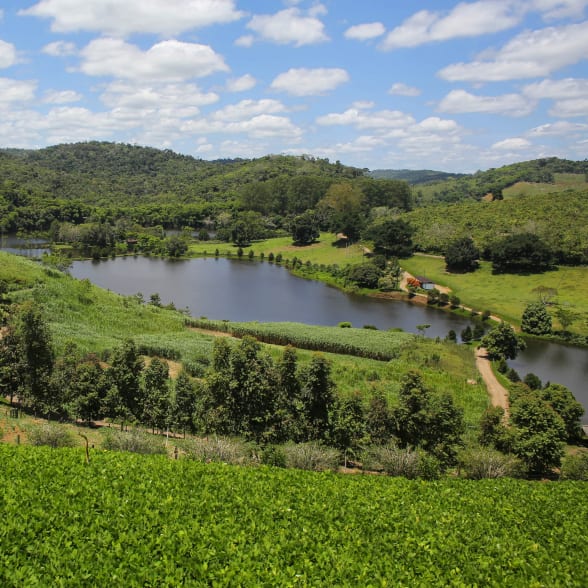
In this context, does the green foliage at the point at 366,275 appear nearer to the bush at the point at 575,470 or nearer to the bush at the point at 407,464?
the bush at the point at 575,470

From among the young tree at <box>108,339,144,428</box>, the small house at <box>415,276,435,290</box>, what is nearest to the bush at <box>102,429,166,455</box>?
the young tree at <box>108,339,144,428</box>

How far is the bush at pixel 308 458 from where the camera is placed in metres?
20.5

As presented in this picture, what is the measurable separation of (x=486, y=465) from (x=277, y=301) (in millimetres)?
56159

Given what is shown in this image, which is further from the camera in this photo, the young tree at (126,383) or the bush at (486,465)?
the young tree at (126,383)

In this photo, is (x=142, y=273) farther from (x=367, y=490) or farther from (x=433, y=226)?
(x=367, y=490)

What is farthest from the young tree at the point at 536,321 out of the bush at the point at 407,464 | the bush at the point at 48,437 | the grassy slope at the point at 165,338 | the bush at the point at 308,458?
the bush at the point at 48,437

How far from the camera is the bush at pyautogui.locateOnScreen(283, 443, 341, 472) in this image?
67.1ft

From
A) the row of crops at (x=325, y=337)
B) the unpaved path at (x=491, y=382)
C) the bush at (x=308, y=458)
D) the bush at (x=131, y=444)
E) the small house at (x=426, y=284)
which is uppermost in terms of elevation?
the small house at (x=426, y=284)

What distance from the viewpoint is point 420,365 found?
44750 millimetres

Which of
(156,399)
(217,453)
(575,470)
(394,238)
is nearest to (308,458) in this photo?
(217,453)

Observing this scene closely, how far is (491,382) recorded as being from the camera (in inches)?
1684

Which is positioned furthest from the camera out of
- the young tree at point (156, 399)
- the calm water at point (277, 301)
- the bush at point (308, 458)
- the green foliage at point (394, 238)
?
the green foliage at point (394, 238)

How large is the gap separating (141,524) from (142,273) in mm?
87771

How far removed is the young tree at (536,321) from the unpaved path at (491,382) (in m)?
12.1
